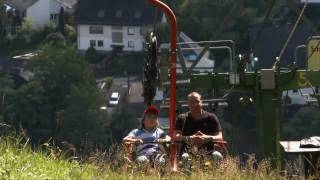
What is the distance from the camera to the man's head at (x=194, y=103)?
8.57 metres

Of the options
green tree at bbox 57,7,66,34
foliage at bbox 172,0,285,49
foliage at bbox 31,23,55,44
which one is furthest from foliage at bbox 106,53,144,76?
green tree at bbox 57,7,66,34

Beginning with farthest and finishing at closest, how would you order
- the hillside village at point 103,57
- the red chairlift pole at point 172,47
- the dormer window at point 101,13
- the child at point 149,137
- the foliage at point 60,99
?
A: the dormer window at point 101,13 < the foliage at point 60,99 < the hillside village at point 103,57 < the child at point 149,137 < the red chairlift pole at point 172,47

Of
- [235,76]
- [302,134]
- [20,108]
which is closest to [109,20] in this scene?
[20,108]

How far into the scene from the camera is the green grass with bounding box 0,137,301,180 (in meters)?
5.61

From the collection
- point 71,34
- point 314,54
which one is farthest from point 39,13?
point 314,54

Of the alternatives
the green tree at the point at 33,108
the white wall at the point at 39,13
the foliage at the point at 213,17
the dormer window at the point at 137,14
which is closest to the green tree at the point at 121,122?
the green tree at the point at 33,108

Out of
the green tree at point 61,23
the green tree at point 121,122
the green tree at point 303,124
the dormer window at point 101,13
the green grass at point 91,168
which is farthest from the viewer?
the green tree at point 61,23

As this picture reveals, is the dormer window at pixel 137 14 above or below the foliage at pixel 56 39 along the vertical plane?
above

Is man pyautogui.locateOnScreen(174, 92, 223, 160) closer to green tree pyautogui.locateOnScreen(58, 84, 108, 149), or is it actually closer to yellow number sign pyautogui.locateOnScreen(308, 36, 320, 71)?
yellow number sign pyautogui.locateOnScreen(308, 36, 320, 71)

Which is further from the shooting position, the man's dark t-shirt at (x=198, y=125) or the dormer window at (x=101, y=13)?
the dormer window at (x=101, y=13)

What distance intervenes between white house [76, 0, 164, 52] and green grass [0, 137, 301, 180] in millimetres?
82785

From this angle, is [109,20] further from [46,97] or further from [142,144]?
[142,144]

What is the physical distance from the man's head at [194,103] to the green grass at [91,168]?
2.05 m

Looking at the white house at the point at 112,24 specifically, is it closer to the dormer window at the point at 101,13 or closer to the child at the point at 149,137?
the dormer window at the point at 101,13
